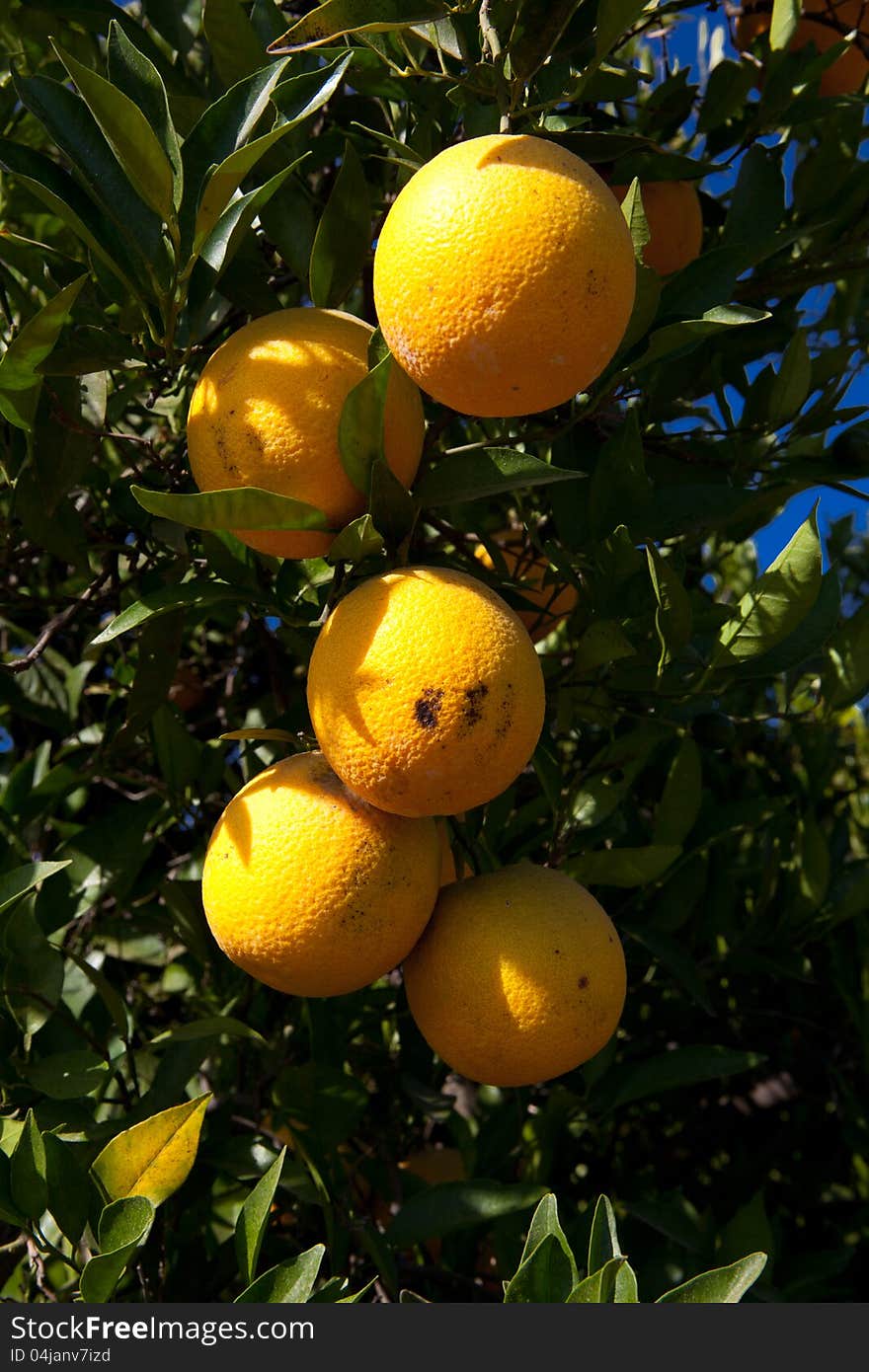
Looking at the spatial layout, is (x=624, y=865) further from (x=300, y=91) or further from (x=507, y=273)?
(x=300, y=91)

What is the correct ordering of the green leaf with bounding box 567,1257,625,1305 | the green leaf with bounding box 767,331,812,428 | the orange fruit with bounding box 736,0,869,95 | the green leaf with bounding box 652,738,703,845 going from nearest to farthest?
the green leaf with bounding box 567,1257,625,1305, the green leaf with bounding box 767,331,812,428, the green leaf with bounding box 652,738,703,845, the orange fruit with bounding box 736,0,869,95

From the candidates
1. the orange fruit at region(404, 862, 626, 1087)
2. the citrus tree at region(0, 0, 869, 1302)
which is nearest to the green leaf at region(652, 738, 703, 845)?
the citrus tree at region(0, 0, 869, 1302)

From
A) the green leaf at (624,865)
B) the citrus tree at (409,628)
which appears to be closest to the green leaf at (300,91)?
the citrus tree at (409,628)

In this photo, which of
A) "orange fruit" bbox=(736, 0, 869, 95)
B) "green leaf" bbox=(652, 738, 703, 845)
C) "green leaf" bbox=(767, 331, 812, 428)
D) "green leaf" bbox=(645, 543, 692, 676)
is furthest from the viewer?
"orange fruit" bbox=(736, 0, 869, 95)

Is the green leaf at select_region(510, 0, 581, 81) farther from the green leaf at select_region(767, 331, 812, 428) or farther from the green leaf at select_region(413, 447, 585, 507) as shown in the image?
the green leaf at select_region(767, 331, 812, 428)

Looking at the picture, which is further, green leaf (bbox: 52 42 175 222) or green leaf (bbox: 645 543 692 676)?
green leaf (bbox: 645 543 692 676)

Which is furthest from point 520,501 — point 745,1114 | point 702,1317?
point 745,1114

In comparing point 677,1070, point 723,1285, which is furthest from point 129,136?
Result: point 677,1070
